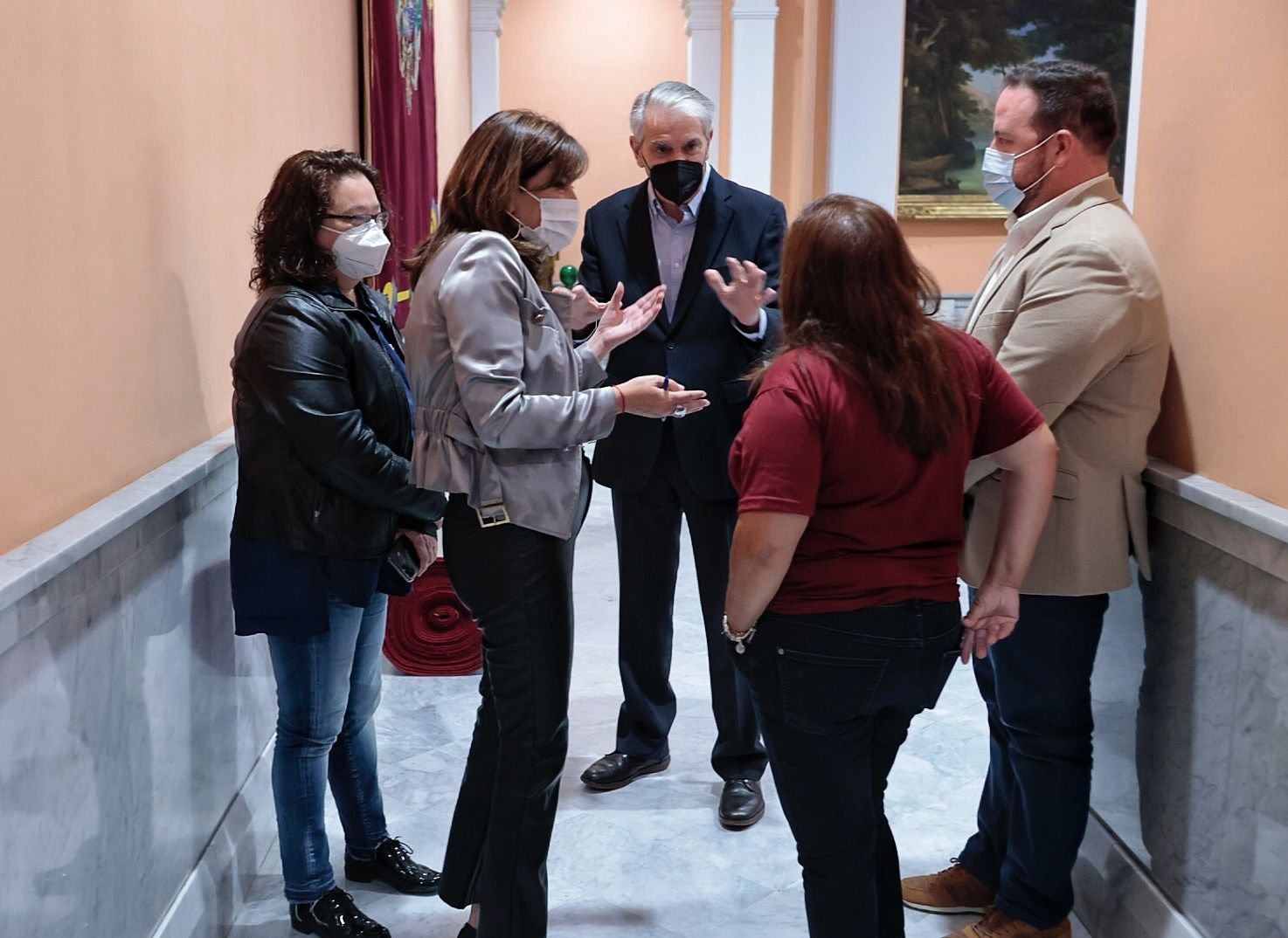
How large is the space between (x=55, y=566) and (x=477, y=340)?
71 cm

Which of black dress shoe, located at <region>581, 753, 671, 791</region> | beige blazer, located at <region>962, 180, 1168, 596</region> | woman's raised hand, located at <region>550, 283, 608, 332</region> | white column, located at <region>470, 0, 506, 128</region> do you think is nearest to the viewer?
beige blazer, located at <region>962, 180, 1168, 596</region>

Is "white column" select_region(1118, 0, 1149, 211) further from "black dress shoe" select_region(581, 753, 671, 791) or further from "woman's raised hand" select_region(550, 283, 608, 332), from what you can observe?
"black dress shoe" select_region(581, 753, 671, 791)

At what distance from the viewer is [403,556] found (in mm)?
2428

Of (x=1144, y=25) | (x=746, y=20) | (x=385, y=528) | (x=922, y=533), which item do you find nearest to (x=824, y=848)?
(x=922, y=533)

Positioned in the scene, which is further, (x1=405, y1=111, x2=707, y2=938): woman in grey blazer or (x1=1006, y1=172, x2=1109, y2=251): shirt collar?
(x1=1006, y1=172, x2=1109, y2=251): shirt collar

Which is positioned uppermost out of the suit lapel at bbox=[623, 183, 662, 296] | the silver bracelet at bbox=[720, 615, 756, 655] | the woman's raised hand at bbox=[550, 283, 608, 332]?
the suit lapel at bbox=[623, 183, 662, 296]

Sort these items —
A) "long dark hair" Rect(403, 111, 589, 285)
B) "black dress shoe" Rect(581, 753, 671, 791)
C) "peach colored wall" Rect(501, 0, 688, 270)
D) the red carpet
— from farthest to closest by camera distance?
"peach colored wall" Rect(501, 0, 688, 270)
the red carpet
"black dress shoe" Rect(581, 753, 671, 791)
"long dark hair" Rect(403, 111, 589, 285)

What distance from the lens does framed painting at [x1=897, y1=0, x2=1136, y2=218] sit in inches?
218

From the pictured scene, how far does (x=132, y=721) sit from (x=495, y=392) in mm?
847

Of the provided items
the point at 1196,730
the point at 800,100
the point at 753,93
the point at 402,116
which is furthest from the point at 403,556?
the point at 753,93

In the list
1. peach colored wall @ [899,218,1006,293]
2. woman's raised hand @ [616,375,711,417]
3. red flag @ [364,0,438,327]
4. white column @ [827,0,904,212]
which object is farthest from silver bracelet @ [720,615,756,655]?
peach colored wall @ [899,218,1006,293]

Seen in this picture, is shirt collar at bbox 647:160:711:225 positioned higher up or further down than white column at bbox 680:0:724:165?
further down

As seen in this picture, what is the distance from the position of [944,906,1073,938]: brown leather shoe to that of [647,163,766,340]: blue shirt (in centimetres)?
154

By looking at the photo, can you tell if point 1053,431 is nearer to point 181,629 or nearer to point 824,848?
point 824,848
